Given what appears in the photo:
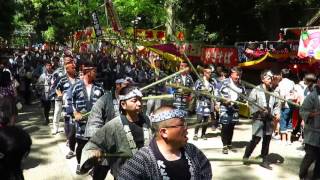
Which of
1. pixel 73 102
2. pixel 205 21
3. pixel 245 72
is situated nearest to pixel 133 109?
pixel 73 102

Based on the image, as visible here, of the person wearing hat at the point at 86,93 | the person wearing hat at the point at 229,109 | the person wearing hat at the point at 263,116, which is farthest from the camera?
the person wearing hat at the point at 229,109

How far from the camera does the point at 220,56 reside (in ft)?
49.0

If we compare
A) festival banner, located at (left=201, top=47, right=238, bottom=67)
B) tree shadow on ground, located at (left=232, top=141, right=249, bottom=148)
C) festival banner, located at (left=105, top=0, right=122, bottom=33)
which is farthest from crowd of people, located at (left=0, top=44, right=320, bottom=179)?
festival banner, located at (left=105, top=0, right=122, bottom=33)

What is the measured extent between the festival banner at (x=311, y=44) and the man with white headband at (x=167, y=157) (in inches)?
304

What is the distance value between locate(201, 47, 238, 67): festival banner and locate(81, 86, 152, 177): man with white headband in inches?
396

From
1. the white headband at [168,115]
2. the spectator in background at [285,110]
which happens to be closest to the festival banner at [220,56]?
the spectator in background at [285,110]

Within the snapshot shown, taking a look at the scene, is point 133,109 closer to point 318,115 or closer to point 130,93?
point 130,93

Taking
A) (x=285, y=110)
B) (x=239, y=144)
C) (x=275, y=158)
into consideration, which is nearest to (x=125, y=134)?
(x=275, y=158)

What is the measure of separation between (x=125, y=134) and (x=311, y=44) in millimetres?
7145

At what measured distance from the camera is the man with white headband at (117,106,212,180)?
328cm

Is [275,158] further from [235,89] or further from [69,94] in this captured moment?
[69,94]

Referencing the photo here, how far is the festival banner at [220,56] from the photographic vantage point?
1445 centimetres

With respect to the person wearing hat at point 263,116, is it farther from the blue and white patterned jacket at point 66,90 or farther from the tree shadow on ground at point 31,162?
the tree shadow on ground at point 31,162

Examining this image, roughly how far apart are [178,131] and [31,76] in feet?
51.2
